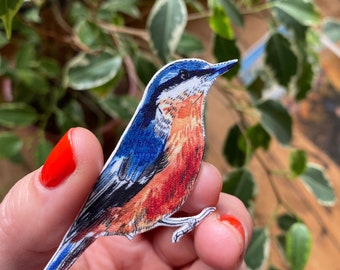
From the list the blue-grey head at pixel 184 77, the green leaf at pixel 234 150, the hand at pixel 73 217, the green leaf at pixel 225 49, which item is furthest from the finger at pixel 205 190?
the green leaf at pixel 234 150

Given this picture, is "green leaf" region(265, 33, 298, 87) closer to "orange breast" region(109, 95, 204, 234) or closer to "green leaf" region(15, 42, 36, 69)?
"orange breast" region(109, 95, 204, 234)

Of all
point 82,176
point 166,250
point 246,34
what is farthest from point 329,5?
point 82,176

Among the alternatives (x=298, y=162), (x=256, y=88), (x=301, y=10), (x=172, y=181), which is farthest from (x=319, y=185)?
(x=172, y=181)

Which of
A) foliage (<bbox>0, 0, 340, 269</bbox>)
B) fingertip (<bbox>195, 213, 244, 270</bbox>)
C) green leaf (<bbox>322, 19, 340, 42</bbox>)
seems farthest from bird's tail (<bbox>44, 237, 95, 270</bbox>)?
green leaf (<bbox>322, 19, 340, 42</bbox>)

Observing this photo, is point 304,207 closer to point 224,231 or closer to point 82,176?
point 224,231

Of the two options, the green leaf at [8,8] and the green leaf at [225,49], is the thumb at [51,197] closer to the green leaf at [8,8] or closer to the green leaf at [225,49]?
the green leaf at [8,8]
